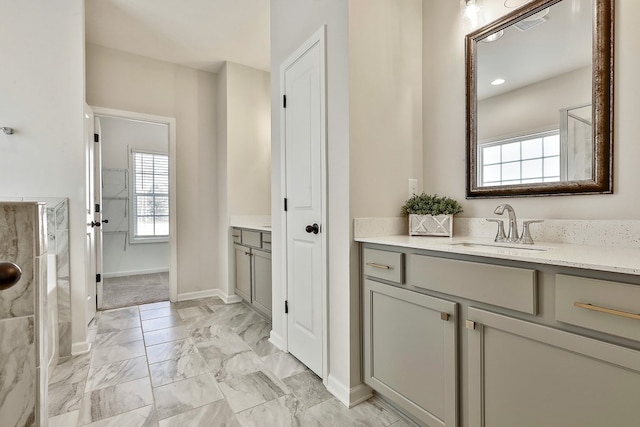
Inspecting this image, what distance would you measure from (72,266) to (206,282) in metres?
1.65

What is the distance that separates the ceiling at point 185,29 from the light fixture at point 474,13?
172 cm

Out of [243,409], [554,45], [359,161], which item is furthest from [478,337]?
[554,45]

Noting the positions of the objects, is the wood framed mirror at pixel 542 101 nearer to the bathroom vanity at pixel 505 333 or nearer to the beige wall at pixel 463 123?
the beige wall at pixel 463 123

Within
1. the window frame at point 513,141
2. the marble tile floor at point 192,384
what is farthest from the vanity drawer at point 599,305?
the marble tile floor at point 192,384

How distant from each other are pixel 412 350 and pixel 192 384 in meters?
1.36

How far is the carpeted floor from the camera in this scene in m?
3.73

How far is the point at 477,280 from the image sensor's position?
1.20 metres

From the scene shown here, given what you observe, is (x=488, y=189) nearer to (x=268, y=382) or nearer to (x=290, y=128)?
(x=290, y=128)

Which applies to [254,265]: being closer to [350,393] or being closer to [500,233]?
[350,393]

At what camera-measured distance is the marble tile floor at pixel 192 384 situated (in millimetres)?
Result: 1621

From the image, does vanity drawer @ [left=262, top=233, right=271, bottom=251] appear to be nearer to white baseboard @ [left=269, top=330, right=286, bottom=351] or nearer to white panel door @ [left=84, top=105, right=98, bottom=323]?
white baseboard @ [left=269, top=330, right=286, bottom=351]

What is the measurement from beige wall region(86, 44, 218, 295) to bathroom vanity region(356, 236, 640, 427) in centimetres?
279

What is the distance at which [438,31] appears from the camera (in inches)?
78.7

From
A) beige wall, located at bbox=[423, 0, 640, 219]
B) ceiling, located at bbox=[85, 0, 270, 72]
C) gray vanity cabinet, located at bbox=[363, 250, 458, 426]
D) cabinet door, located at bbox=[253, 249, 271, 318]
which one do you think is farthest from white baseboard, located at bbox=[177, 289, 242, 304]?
ceiling, located at bbox=[85, 0, 270, 72]
